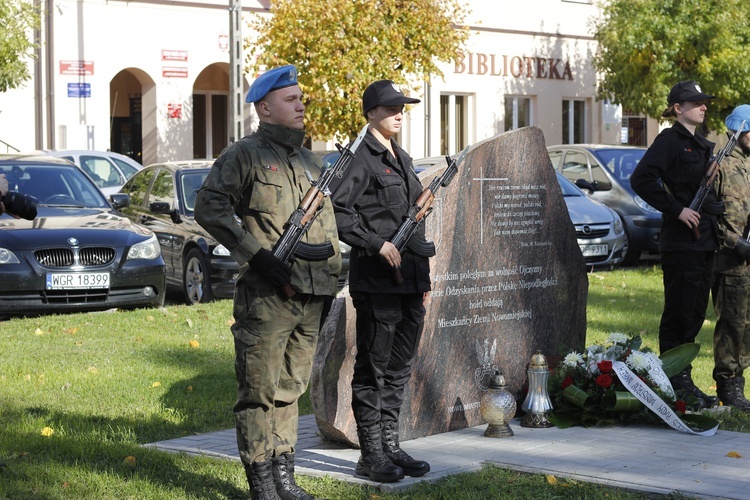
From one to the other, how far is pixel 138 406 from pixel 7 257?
436 centimetres

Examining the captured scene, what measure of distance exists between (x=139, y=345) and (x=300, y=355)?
16.5 feet

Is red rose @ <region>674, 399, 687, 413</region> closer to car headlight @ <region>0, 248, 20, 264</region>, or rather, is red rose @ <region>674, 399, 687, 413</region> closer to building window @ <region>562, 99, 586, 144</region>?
car headlight @ <region>0, 248, 20, 264</region>

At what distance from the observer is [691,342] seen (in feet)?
28.0

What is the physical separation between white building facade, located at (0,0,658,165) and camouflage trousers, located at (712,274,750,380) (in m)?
17.0

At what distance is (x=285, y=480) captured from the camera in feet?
19.2

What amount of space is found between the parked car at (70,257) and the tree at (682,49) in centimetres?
2036

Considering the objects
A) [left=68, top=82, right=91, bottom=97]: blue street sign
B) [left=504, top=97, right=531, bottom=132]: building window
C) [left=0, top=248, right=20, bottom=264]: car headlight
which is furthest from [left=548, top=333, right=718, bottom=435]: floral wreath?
[left=504, top=97, right=531, bottom=132]: building window

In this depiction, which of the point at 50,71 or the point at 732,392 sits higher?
the point at 50,71

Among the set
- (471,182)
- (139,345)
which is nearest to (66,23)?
(139,345)

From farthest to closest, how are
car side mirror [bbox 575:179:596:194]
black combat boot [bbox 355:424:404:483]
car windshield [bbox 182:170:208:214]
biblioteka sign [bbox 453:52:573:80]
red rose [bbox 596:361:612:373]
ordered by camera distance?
biblioteka sign [bbox 453:52:573:80]
car side mirror [bbox 575:179:596:194]
car windshield [bbox 182:170:208:214]
red rose [bbox 596:361:612:373]
black combat boot [bbox 355:424:404:483]

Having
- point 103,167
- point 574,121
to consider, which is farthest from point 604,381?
point 574,121

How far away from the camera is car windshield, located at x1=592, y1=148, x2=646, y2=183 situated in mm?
19047

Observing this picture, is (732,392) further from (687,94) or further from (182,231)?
(182,231)

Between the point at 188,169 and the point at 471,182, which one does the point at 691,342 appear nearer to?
the point at 471,182
